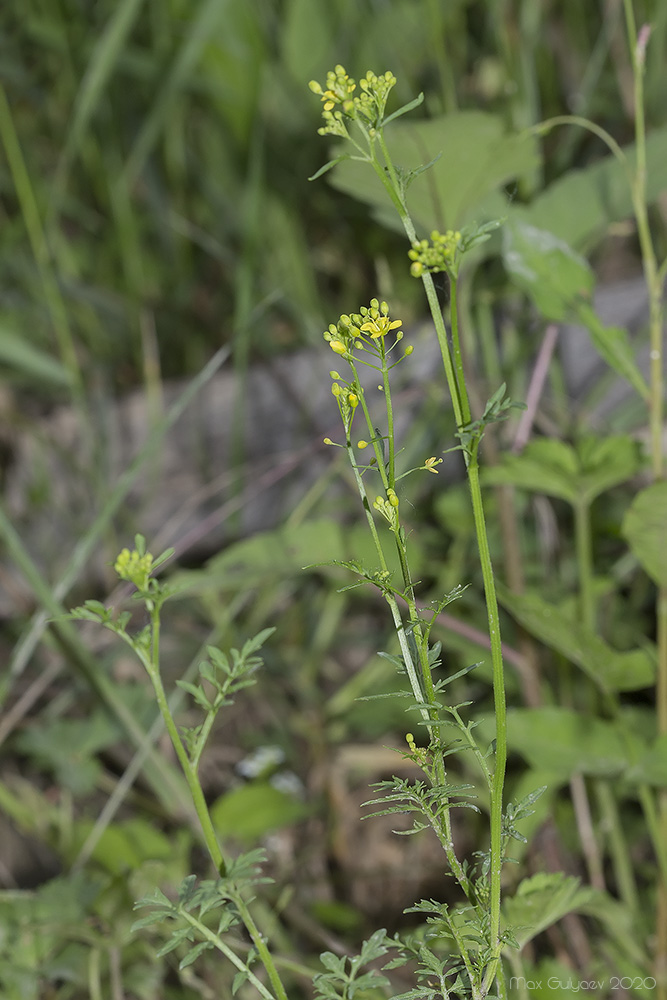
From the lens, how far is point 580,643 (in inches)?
28.0

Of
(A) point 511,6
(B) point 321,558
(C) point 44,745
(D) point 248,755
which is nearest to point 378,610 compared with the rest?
(D) point 248,755

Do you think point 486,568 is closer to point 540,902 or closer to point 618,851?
point 540,902

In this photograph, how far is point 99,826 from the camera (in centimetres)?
92

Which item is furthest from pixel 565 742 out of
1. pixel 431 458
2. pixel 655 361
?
pixel 431 458

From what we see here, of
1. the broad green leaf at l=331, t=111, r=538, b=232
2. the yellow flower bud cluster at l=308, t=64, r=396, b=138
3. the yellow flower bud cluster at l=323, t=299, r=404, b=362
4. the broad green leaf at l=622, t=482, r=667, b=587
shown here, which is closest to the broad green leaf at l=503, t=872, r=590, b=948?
the broad green leaf at l=622, t=482, r=667, b=587

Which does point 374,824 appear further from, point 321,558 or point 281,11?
point 281,11

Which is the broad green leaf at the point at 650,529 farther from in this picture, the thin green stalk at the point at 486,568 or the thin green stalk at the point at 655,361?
the thin green stalk at the point at 486,568

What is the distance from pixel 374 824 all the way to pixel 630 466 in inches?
26.6

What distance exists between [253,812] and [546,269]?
694mm

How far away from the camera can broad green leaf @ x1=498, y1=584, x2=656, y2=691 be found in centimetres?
69

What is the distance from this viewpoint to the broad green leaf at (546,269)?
784 mm

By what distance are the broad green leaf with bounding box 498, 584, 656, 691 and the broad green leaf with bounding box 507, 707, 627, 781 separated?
5 cm

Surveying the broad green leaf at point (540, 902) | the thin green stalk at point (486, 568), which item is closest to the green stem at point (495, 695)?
the thin green stalk at point (486, 568)

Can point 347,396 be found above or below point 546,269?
below
